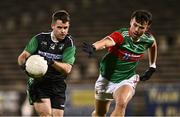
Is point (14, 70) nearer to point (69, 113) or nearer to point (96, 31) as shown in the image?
point (96, 31)

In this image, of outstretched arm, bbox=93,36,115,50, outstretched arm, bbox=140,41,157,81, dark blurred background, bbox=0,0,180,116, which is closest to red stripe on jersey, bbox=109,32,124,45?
outstretched arm, bbox=93,36,115,50

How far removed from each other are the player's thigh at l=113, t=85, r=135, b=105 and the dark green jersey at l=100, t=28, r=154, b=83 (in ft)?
0.68

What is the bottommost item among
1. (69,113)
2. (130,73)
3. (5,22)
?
(69,113)

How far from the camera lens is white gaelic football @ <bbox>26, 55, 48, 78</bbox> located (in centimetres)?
715

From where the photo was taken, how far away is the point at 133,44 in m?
8.22

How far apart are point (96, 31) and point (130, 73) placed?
1141 cm

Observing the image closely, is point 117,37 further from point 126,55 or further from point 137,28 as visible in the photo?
point 126,55

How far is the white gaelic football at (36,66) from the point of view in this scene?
7.15 m

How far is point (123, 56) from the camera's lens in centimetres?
825

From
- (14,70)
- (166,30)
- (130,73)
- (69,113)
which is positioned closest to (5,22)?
(14,70)

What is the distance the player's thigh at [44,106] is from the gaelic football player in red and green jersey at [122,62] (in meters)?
0.86

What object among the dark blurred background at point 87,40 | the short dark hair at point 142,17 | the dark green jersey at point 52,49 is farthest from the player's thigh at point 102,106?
the dark blurred background at point 87,40

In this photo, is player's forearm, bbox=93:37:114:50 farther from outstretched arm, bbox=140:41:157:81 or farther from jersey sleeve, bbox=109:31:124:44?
outstretched arm, bbox=140:41:157:81

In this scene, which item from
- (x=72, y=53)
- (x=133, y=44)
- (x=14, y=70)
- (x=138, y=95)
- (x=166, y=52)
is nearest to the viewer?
(x=72, y=53)
